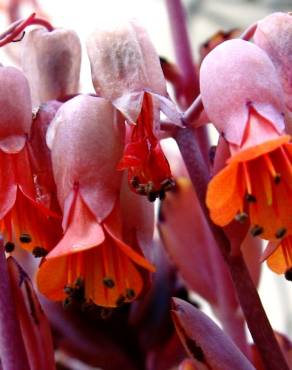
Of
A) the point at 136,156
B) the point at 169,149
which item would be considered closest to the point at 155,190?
the point at 136,156

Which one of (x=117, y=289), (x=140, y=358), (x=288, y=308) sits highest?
(x=117, y=289)

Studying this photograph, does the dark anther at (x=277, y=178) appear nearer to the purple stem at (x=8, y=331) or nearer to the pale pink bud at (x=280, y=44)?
the pale pink bud at (x=280, y=44)

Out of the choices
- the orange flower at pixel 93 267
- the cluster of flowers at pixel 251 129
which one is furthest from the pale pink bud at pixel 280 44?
the orange flower at pixel 93 267

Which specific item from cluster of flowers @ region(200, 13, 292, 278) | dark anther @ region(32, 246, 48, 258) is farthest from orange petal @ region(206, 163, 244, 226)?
dark anther @ region(32, 246, 48, 258)

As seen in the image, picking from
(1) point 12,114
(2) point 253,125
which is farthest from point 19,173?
(2) point 253,125

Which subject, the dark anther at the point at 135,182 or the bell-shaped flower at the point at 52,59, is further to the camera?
the bell-shaped flower at the point at 52,59

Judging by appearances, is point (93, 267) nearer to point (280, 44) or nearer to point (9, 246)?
point (9, 246)

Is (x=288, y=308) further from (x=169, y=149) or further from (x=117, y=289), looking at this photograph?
(x=117, y=289)
